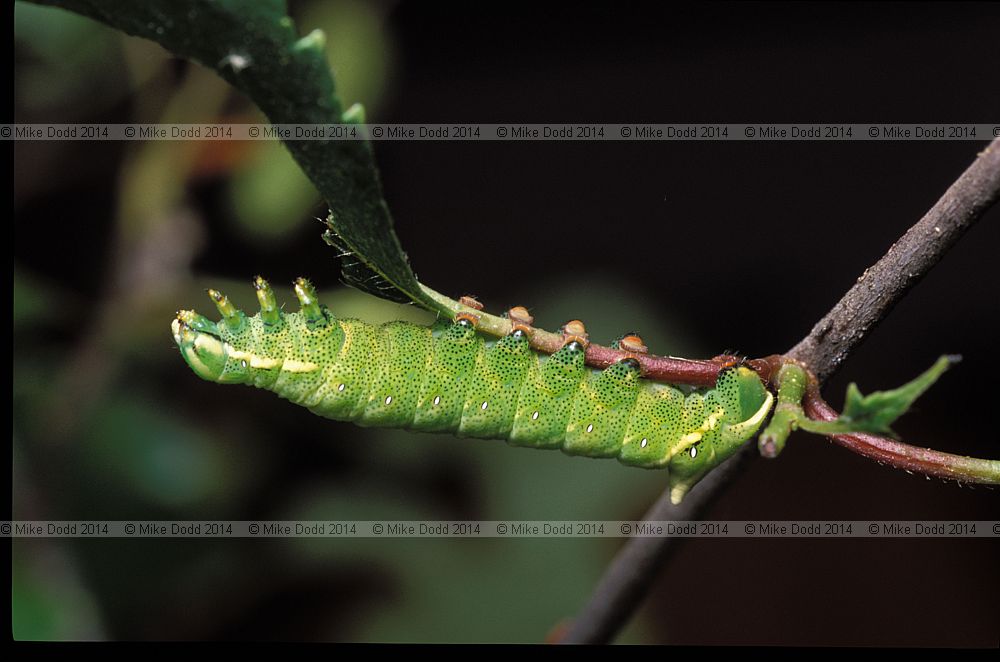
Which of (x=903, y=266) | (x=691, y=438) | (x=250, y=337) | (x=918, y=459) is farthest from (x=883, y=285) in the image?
(x=250, y=337)

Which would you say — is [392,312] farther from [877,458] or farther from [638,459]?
[877,458]

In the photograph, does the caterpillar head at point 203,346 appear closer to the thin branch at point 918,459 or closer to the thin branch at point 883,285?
the thin branch at point 883,285

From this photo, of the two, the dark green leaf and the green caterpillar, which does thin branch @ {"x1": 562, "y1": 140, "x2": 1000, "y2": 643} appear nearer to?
the green caterpillar

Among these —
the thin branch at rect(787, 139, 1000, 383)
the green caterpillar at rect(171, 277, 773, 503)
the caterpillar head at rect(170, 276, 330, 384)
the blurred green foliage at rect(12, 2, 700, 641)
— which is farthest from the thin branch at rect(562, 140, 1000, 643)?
the blurred green foliage at rect(12, 2, 700, 641)

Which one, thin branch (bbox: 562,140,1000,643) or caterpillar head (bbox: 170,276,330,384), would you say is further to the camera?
caterpillar head (bbox: 170,276,330,384)

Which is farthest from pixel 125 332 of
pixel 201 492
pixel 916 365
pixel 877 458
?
pixel 916 365

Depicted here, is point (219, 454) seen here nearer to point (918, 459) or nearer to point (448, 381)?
point (448, 381)

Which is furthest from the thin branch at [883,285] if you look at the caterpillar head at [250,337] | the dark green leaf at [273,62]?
the caterpillar head at [250,337]

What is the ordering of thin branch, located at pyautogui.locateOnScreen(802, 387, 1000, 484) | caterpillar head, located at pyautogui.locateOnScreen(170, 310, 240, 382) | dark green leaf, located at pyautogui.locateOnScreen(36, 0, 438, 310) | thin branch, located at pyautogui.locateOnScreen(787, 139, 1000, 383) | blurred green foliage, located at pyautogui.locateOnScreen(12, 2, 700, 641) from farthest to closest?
blurred green foliage, located at pyautogui.locateOnScreen(12, 2, 700, 641) → caterpillar head, located at pyautogui.locateOnScreen(170, 310, 240, 382) → thin branch, located at pyautogui.locateOnScreen(802, 387, 1000, 484) → thin branch, located at pyautogui.locateOnScreen(787, 139, 1000, 383) → dark green leaf, located at pyautogui.locateOnScreen(36, 0, 438, 310)
